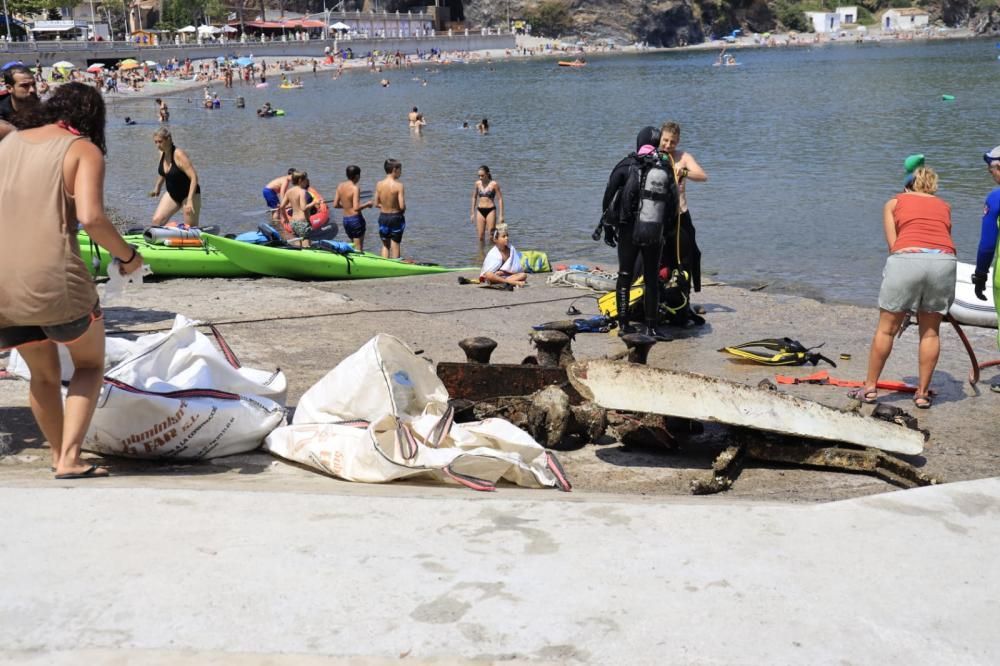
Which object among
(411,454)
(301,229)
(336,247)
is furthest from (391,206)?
(411,454)

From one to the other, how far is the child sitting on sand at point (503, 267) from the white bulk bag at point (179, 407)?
21.4ft

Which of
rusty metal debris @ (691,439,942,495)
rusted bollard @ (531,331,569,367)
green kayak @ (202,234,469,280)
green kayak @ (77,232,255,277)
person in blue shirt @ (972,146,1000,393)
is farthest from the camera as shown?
green kayak @ (202,234,469,280)

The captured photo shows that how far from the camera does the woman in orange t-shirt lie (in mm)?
6461

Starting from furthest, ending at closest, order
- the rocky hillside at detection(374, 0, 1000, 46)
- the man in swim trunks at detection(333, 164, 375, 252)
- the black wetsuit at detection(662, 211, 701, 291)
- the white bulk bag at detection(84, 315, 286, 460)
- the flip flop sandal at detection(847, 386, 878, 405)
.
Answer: the rocky hillside at detection(374, 0, 1000, 46) → the man in swim trunks at detection(333, 164, 375, 252) → the black wetsuit at detection(662, 211, 701, 291) → the flip flop sandal at detection(847, 386, 878, 405) → the white bulk bag at detection(84, 315, 286, 460)

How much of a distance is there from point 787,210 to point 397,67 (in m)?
88.5

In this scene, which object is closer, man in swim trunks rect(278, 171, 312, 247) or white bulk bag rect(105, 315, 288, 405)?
white bulk bag rect(105, 315, 288, 405)

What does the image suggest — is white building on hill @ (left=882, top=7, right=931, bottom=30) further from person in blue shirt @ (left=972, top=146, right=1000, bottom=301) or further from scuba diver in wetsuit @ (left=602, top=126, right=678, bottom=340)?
person in blue shirt @ (left=972, top=146, right=1000, bottom=301)

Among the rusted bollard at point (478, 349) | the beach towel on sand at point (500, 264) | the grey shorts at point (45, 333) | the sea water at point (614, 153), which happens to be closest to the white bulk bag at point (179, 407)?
the grey shorts at point (45, 333)

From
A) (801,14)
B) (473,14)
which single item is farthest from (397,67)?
(801,14)

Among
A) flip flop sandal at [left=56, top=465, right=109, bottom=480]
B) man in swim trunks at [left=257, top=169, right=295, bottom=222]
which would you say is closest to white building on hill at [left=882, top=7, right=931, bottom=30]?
man in swim trunks at [left=257, top=169, right=295, bottom=222]

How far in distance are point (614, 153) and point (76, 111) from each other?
27903mm

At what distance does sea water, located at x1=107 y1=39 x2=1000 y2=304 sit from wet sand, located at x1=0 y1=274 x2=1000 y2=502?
3.78m

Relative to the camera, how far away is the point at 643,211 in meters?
8.34

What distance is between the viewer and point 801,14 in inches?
6201
